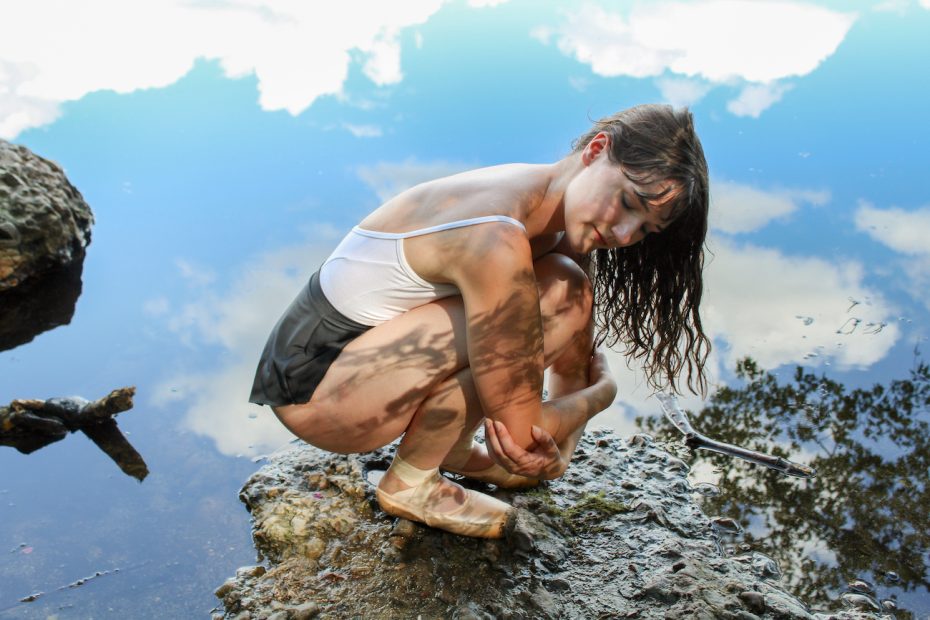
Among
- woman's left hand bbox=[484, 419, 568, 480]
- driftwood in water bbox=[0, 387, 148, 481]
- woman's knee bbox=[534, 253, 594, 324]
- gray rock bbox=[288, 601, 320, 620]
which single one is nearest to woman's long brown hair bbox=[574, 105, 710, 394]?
woman's knee bbox=[534, 253, 594, 324]

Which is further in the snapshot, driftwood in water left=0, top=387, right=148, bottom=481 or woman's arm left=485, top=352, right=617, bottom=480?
driftwood in water left=0, top=387, right=148, bottom=481

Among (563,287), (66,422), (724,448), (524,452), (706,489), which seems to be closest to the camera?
(524,452)

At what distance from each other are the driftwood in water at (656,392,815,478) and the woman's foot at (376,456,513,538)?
3.21 ft

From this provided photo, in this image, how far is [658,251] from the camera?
109 inches

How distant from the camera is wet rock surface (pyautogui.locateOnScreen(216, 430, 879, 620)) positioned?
2273 mm

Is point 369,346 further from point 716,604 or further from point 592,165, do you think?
point 716,604

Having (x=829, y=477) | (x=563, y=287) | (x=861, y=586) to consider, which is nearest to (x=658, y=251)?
(x=563, y=287)

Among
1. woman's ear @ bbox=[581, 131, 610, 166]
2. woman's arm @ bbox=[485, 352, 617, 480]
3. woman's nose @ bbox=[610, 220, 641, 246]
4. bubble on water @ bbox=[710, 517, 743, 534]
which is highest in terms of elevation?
woman's ear @ bbox=[581, 131, 610, 166]

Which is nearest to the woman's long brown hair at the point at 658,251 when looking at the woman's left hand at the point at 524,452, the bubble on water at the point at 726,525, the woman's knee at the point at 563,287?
the woman's knee at the point at 563,287

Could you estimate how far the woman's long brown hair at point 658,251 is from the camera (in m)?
2.35

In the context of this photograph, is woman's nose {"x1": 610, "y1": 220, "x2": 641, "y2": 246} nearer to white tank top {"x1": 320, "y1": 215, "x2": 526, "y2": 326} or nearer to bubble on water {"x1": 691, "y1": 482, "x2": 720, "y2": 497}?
white tank top {"x1": 320, "y1": 215, "x2": 526, "y2": 326}

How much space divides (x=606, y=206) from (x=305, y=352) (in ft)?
3.19

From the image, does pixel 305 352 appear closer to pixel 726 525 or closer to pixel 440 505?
pixel 440 505

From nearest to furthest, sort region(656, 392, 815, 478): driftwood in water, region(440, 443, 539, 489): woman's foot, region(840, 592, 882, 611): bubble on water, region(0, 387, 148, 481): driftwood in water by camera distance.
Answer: region(840, 592, 882, 611): bubble on water
region(440, 443, 539, 489): woman's foot
region(656, 392, 815, 478): driftwood in water
region(0, 387, 148, 481): driftwood in water
